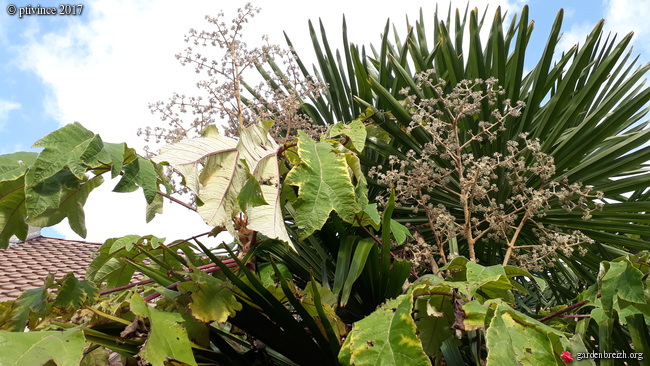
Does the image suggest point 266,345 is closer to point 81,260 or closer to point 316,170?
point 316,170

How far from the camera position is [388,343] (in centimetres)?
97

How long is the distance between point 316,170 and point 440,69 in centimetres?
147

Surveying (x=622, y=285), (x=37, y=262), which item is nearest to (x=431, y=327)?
(x=622, y=285)

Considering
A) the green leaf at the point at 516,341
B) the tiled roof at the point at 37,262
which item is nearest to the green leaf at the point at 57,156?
the green leaf at the point at 516,341

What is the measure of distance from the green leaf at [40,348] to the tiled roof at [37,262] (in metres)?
2.41

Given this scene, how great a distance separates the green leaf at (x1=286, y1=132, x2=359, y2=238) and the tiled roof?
269 centimetres

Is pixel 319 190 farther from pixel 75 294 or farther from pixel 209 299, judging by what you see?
pixel 75 294

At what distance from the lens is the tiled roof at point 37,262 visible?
348 cm

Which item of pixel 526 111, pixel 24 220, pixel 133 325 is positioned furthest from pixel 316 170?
pixel 526 111

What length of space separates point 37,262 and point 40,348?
3857 mm

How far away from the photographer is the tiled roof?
348 centimetres

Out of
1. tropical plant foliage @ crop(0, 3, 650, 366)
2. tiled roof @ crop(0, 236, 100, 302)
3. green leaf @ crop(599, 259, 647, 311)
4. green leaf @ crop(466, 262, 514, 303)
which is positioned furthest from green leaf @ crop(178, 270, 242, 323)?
tiled roof @ crop(0, 236, 100, 302)

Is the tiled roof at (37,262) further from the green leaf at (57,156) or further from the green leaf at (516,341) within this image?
the green leaf at (516,341)

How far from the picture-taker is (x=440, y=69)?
7.96 ft
